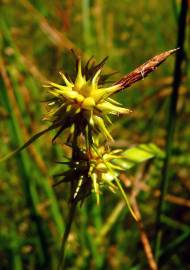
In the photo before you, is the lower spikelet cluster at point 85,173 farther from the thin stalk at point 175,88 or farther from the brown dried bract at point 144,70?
the thin stalk at point 175,88

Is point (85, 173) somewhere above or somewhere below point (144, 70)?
below

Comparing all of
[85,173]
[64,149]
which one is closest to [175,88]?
→ [85,173]

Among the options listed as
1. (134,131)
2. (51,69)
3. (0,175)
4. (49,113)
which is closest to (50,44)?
(51,69)

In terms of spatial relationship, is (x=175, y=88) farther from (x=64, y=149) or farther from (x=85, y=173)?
(x=64, y=149)

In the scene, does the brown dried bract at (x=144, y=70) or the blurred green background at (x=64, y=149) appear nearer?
the brown dried bract at (x=144, y=70)

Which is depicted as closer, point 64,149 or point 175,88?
point 175,88

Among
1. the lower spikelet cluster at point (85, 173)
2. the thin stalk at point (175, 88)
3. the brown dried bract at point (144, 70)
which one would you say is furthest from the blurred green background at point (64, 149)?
the brown dried bract at point (144, 70)

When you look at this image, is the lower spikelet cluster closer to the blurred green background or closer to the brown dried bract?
the brown dried bract

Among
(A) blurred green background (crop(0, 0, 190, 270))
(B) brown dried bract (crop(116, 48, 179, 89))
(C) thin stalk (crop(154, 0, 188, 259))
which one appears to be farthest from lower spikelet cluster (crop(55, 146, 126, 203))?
(C) thin stalk (crop(154, 0, 188, 259))
